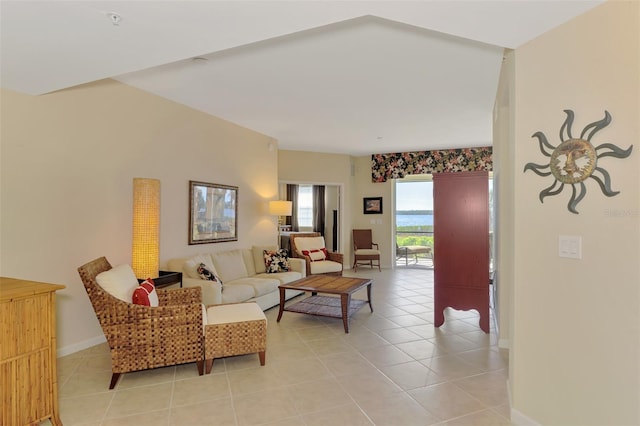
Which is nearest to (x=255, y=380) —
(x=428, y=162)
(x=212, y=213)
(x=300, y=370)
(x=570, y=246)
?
(x=300, y=370)

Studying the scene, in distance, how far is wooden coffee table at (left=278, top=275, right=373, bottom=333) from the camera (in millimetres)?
4114

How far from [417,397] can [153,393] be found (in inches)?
74.7

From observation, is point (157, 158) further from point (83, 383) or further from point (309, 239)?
point (309, 239)

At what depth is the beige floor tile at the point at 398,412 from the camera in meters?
2.29

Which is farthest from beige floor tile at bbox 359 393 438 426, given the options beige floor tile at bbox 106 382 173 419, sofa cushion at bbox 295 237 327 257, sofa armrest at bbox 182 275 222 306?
sofa cushion at bbox 295 237 327 257

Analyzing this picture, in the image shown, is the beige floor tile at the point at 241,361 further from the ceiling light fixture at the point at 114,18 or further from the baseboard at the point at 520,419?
the ceiling light fixture at the point at 114,18

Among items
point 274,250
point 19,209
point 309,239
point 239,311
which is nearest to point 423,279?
point 309,239

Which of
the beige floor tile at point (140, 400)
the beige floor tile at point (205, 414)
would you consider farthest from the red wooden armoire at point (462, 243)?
the beige floor tile at point (140, 400)

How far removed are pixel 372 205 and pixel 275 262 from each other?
387cm

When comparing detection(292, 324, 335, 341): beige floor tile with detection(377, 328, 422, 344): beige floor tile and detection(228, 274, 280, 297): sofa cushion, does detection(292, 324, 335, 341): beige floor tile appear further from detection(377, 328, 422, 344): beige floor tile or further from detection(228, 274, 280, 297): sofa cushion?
detection(228, 274, 280, 297): sofa cushion

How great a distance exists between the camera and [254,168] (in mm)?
6191

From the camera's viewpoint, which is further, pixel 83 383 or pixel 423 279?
pixel 423 279

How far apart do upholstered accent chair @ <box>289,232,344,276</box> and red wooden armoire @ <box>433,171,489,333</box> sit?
8.19ft

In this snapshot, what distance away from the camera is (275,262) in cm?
562
